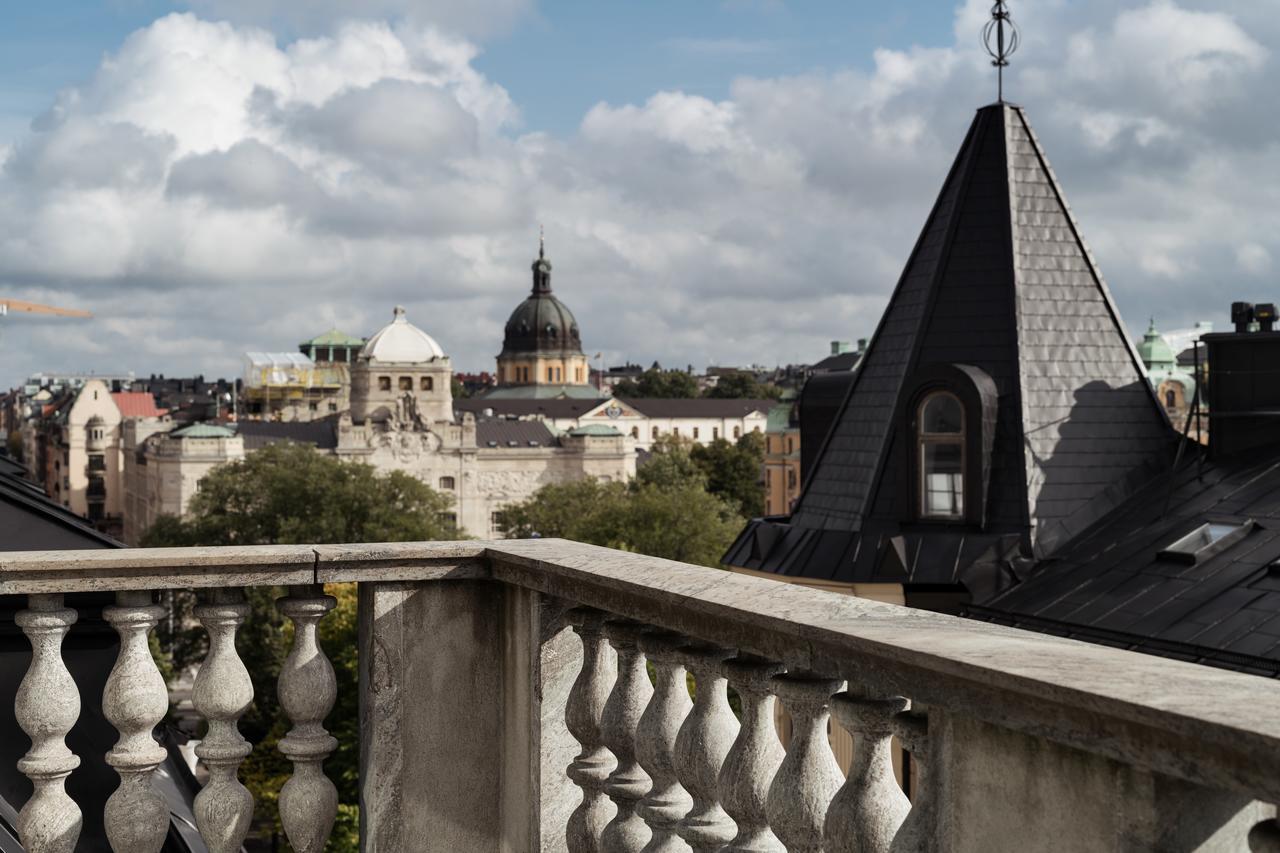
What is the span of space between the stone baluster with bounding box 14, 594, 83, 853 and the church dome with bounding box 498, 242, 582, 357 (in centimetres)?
17525

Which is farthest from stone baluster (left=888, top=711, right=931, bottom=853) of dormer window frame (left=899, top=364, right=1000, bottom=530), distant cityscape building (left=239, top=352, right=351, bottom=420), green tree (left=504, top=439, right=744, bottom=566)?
distant cityscape building (left=239, top=352, right=351, bottom=420)

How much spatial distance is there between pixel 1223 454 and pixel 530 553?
17908 mm

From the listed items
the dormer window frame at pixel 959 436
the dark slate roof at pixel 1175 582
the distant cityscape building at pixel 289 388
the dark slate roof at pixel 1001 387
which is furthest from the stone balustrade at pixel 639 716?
the distant cityscape building at pixel 289 388

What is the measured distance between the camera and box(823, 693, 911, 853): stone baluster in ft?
9.62

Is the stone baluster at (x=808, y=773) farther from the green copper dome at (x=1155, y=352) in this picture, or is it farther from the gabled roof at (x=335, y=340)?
the gabled roof at (x=335, y=340)

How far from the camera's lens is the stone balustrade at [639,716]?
7.77 feet

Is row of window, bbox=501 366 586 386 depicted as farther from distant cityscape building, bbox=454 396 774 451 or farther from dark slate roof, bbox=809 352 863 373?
dark slate roof, bbox=809 352 863 373

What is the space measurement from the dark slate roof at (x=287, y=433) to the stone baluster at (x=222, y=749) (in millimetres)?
109341

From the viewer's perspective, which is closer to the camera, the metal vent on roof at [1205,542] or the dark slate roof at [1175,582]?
the dark slate roof at [1175,582]

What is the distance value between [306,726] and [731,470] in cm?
12022

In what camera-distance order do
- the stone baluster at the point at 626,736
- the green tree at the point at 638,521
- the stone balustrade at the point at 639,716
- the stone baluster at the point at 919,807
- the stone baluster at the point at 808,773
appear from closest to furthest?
the stone balustrade at the point at 639,716 < the stone baluster at the point at 919,807 < the stone baluster at the point at 808,773 < the stone baluster at the point at 626,736 < the green tree at the point at 638,521

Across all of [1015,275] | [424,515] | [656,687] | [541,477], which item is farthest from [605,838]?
[541,477]

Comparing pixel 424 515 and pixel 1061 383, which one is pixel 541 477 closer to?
pixel 424 515

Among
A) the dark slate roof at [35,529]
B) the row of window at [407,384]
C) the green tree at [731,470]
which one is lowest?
the green tree at [731,470]
